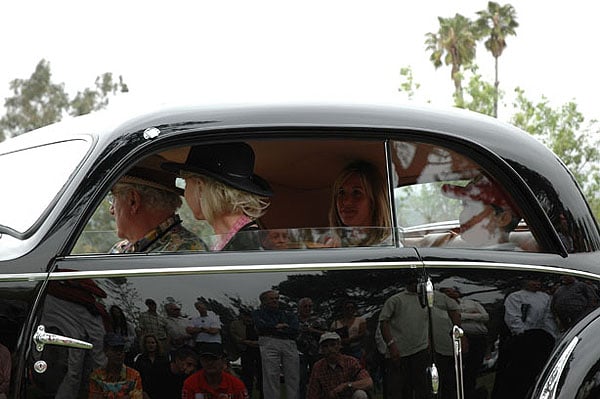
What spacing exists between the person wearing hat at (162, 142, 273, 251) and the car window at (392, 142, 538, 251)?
1.72 feet

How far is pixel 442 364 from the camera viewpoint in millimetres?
3162

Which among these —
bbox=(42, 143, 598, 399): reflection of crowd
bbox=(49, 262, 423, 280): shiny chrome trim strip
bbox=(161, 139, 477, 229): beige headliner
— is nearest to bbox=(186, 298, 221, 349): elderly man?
bbox=(42, 143, 598, 399): reflection of crowd

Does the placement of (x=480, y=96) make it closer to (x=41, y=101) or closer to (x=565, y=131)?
(x=565, y=131)

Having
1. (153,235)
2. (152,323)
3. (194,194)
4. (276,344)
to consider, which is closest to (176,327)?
(152,323)

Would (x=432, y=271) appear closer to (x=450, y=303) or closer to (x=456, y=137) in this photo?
(x=450, y=303)

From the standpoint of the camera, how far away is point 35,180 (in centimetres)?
326

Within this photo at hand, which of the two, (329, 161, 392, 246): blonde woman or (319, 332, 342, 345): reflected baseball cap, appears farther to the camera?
(329, 161, 392, 246): blonde woman

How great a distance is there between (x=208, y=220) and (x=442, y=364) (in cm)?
95

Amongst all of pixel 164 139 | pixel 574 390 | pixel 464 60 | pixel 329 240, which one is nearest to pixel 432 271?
pixel 329 240

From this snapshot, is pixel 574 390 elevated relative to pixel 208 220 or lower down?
lower down

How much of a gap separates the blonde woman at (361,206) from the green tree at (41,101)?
145 ft

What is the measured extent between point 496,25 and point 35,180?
158 ft

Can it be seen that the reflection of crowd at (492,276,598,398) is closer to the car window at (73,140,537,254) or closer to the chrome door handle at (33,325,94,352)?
the car window at (73,140,537,254)

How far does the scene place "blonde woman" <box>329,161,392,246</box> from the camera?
3268 millimetres
